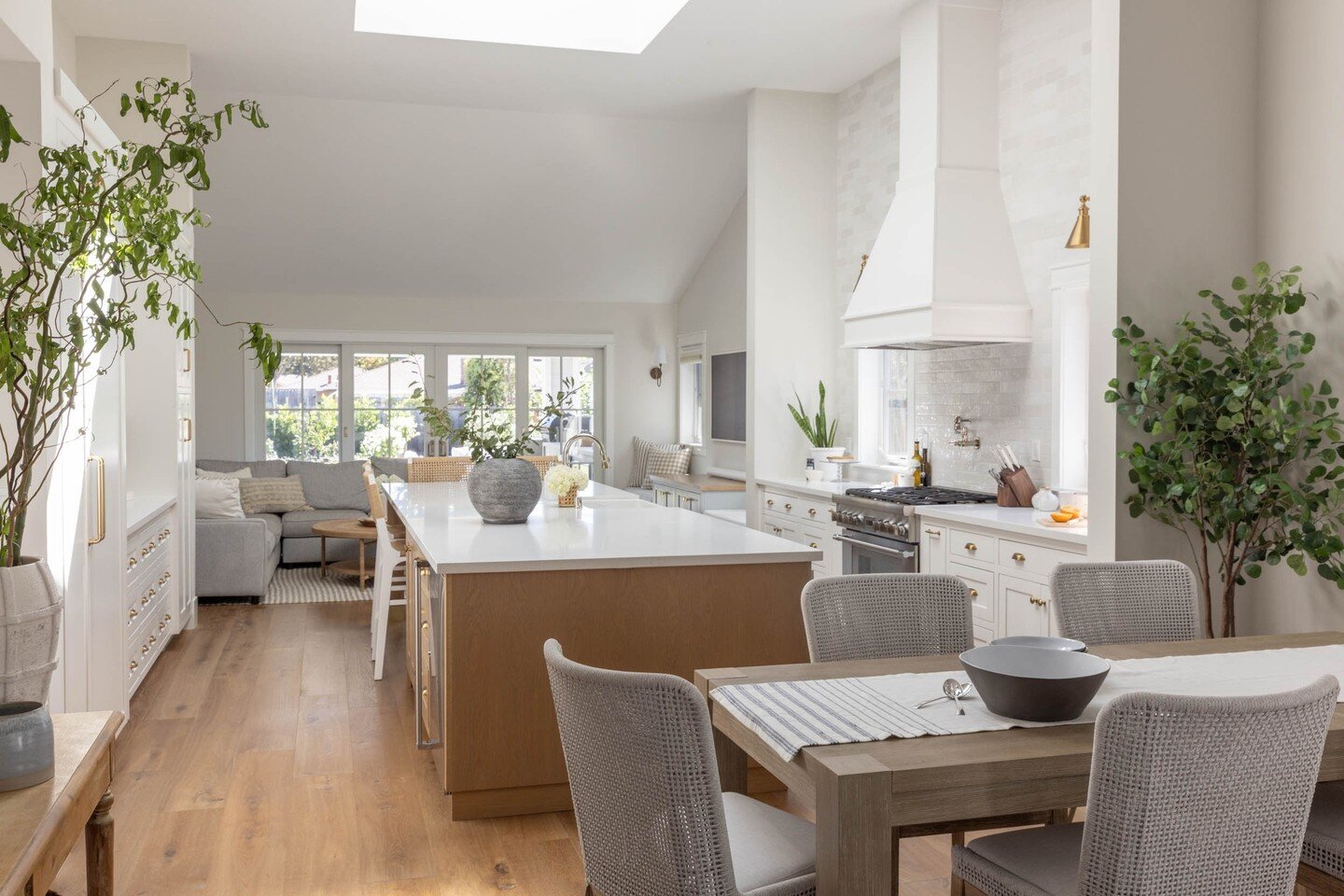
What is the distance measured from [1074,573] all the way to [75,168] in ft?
7.31

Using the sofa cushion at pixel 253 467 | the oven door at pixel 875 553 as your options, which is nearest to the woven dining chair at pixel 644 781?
the oven door at pixel 875 553

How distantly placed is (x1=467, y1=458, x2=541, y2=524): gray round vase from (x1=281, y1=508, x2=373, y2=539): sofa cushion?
4634 mm

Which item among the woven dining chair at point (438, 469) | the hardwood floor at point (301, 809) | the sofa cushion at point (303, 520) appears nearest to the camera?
the hardwood floor at point (301, 809)

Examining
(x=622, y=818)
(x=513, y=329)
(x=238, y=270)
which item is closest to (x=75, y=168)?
(x=622, y=818)

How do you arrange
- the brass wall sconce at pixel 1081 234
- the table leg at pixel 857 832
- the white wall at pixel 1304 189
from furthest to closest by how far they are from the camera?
the brass wall sconce at pixel 1081 234 → the white wall at pixel 1304 189 → the table leg at pixel 857 832

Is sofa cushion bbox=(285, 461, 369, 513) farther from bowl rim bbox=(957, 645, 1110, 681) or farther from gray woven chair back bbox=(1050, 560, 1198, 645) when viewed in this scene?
bowl rim bbox=(957, 645, 1110, 681)

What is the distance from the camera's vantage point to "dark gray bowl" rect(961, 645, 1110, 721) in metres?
1.82

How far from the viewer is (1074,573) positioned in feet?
8.78

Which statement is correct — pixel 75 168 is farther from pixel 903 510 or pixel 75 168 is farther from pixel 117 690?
pixel 903 510

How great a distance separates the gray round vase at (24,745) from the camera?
1673 mm

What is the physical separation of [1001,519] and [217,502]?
17.0 ft

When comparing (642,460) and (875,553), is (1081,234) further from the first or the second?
(642,460)

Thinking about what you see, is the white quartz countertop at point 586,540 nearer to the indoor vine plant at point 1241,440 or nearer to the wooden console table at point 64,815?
the indoor vine plant at point 1241,440

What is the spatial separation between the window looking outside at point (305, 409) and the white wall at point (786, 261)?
480cm
